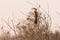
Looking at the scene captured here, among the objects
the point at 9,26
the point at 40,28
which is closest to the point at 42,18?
the point at 40,28

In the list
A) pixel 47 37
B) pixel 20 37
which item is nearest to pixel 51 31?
pixel 47 37

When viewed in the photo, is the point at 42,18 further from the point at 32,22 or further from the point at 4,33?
the point at 4,33

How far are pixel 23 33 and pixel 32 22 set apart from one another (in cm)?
28

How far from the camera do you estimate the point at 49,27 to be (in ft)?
23.9

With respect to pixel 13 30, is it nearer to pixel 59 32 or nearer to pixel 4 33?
pixel 4 33

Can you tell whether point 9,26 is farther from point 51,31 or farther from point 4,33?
point 51,31

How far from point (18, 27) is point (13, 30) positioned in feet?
0.38

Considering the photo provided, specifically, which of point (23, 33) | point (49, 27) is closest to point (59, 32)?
point (49, 27)

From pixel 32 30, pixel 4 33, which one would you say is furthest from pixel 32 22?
pixel 4 33

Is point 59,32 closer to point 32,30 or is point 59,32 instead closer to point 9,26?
point 32,30

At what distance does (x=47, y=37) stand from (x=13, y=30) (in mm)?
665

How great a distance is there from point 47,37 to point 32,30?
319mm

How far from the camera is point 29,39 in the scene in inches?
293

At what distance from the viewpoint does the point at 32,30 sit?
24.1ft
